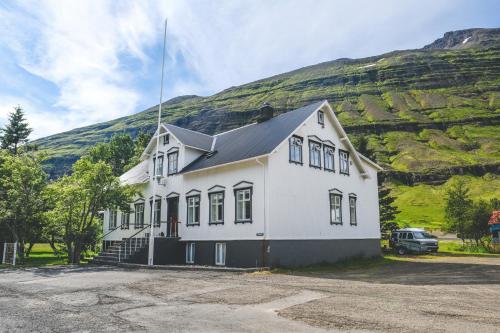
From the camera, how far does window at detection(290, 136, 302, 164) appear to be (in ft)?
70.8

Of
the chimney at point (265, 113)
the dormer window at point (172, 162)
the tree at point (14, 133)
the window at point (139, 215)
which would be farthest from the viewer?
the tree at point (14, 133)

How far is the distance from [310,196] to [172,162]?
10.2 meters

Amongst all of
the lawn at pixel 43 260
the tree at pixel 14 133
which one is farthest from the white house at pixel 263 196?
the tree at pixel 14 133

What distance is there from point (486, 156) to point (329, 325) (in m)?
129

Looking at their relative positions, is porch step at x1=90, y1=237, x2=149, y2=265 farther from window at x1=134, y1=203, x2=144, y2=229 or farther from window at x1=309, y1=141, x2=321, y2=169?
window at x1=309, y1=141, x2=321, y2=169

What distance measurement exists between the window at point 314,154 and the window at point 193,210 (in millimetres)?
7319

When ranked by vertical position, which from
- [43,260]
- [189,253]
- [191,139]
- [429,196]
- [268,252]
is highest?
[429,196]

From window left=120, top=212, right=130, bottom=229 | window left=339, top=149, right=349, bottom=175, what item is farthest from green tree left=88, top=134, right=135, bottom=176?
window left=339, top=149, right=349, bottom=175

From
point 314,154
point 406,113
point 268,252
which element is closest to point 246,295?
point 268,252

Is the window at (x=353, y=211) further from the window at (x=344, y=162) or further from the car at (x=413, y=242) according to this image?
the car at (x=413, y=242)

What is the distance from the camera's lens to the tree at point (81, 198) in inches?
958

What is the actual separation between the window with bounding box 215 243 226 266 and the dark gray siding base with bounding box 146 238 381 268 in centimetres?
24

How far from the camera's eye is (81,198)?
80.6 feet

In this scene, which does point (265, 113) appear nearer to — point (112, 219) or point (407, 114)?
point (112, 219)
